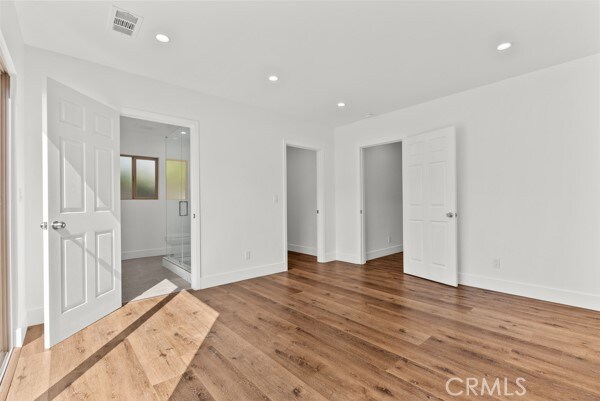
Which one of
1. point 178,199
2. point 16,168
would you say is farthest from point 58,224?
point 178,199

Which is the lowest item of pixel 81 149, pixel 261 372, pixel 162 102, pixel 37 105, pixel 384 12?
pixel 261 372

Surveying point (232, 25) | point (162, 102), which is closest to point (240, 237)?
point (162, 102)

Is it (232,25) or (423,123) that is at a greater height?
(232,25)

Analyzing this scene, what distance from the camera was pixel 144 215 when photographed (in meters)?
5.87

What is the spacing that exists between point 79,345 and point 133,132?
Answer: 177 inches

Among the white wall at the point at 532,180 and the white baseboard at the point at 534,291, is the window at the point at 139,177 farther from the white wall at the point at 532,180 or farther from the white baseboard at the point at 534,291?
the white baseboard at the point at 534,291

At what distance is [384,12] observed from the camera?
223 cm

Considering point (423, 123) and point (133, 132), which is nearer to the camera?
point (423, 123)

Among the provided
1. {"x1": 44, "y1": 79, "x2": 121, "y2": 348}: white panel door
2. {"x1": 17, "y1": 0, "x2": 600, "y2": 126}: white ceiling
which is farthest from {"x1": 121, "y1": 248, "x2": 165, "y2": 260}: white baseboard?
{"x1": 17, "y1": 0, "x2": 600, "y2": 126}: white ceiling

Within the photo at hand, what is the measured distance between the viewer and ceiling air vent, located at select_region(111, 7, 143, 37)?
221 centimetres

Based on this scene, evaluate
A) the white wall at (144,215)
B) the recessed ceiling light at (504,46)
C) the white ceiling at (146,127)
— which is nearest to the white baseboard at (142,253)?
the white wall at (144,215)

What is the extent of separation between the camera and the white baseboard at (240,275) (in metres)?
3.82

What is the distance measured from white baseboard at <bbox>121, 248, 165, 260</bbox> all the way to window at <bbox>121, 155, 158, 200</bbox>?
1.08 meters

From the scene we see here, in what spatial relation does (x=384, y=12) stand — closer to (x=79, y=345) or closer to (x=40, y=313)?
(x=79, y=345)
